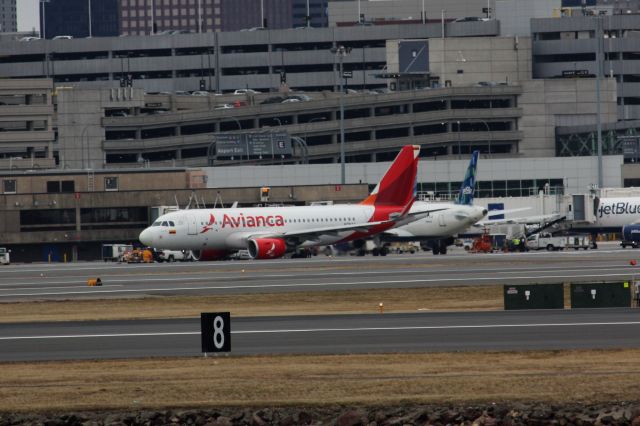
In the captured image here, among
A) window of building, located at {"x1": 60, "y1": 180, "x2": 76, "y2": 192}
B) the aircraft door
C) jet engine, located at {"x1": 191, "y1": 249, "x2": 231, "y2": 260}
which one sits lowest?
jet engine, located at {"x1": 191, "y1": 249, "x2": 231, "y2": 260}

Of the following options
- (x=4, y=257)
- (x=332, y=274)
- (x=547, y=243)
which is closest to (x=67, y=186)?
(x=4, y=257)

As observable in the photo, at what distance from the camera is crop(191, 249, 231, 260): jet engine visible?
103 meters

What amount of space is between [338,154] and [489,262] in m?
103

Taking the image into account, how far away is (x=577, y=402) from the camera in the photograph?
1161 inches

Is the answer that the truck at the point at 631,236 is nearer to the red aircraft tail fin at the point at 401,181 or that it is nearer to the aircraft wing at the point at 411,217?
the aircraft wing at the point at 411,217

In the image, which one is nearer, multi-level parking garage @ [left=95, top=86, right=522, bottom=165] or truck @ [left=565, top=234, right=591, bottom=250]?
truck @ [left=565, top=234, right=591, bottom=250]

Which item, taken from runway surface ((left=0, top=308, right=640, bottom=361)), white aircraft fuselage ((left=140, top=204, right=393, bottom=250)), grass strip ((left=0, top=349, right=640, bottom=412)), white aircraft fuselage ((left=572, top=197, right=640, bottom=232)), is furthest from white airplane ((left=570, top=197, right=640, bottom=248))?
grass strip ((left=0, top=349, right=640, bottom=412))

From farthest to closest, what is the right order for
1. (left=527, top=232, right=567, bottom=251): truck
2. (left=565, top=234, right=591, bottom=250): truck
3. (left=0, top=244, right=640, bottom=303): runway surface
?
(left=527, top=232, right=567, bottom=251): truck → (left=565, top=234, right=591, bottom=250): truck → (left=0, top=244, right=640, bottom=303): runway surface

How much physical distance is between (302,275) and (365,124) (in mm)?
115666

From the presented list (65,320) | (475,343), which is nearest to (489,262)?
(65,320)

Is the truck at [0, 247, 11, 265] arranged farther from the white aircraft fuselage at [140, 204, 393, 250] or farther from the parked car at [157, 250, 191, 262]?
the white aircraft fuselage at [140, 204, 393, 250]

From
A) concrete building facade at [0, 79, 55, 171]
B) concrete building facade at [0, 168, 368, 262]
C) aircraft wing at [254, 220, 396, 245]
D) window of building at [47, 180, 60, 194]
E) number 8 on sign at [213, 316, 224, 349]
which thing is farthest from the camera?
concrete building facade at [0, 79, 55, 171]

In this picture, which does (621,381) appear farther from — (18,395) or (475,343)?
(18,395)

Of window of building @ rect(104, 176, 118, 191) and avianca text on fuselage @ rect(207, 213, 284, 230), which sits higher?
window of building @ rect(104, 176, 118, 191)
